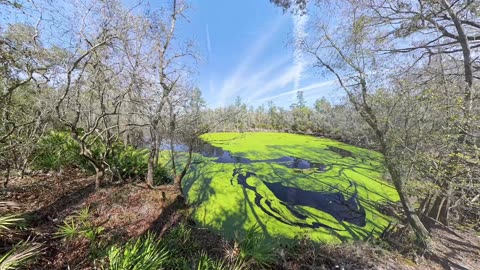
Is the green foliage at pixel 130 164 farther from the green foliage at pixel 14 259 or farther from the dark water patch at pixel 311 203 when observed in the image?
the green foliage at pixel 14 259

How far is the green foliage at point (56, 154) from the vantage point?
18.2ft

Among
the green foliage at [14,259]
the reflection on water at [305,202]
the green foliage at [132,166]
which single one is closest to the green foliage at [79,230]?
the green foliage at [14,259]

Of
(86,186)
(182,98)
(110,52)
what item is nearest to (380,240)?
(182,98)

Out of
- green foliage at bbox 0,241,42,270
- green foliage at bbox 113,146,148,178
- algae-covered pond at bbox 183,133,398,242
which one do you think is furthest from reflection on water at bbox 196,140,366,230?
green foliage at bbox 0,241,42,270

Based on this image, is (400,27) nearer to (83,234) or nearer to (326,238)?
(326,238)

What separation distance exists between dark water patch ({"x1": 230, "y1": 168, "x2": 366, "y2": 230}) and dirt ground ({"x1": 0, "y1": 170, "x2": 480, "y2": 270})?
1664 millimetres

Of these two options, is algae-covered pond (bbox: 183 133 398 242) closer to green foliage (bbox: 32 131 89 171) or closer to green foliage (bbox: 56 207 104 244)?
green foliage (bbox: 56 207 104 244)

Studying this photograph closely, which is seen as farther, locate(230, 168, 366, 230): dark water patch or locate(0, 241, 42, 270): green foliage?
locate(230, 168, 366, 230): dark water patch

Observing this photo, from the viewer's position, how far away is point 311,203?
630 centimetres

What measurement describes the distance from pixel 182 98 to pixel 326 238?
5.93 m

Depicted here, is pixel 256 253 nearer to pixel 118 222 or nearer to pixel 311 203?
pixel 118 222

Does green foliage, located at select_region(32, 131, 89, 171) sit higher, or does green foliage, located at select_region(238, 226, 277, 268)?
green foliage, located at select_region(32, 131, 89, 171)

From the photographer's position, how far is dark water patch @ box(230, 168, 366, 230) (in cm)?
535

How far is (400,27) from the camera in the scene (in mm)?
4410
